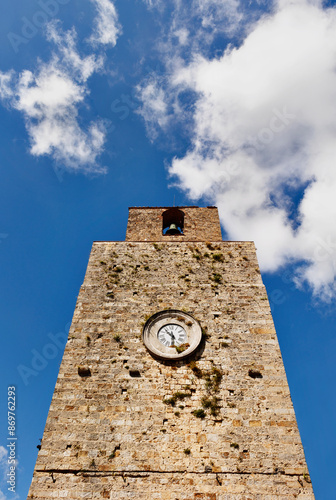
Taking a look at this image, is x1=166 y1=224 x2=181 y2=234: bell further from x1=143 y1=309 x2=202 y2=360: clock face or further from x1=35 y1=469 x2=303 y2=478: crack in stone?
x1=35 y1=469 x2=303 y2=478: crack in stone

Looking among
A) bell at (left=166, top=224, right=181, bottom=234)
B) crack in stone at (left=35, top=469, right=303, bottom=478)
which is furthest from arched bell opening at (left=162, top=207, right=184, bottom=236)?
crack in stone at (left=35, top=469, right=303, bottom=478)

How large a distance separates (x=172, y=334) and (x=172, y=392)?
1532mm

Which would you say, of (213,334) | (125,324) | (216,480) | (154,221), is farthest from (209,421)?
(154,221)

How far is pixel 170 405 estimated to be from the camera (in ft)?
24.5

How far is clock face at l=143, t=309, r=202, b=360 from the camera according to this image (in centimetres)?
836

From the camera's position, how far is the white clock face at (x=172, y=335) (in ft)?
28.3

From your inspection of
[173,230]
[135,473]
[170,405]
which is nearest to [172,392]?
[170,405]

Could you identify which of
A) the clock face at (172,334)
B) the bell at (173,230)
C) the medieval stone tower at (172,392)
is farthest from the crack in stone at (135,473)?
the bell at (173,230)

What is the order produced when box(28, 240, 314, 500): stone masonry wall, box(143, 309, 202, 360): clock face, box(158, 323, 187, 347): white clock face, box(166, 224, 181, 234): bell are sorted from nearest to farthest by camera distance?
1. box(28, 240, 314, 500): stone masonry wall
2. box(143, 309, 202, 360): clock face
3. box(158, 323, 187, 347): white clock face
4. box(166, 224, 181, 234): bell

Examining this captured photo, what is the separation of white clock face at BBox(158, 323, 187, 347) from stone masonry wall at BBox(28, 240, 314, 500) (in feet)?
1.77

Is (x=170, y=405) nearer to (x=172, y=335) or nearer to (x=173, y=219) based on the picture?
(x=172, y=335)

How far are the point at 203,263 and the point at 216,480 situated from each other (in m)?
5.88

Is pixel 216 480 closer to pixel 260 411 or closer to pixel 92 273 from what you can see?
pixel 260 411

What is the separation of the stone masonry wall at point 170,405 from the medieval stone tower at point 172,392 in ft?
0.07
